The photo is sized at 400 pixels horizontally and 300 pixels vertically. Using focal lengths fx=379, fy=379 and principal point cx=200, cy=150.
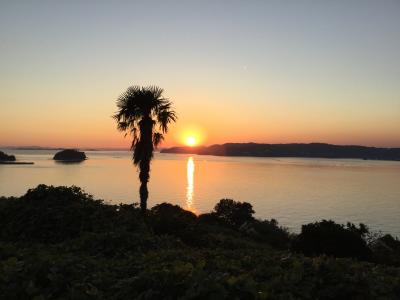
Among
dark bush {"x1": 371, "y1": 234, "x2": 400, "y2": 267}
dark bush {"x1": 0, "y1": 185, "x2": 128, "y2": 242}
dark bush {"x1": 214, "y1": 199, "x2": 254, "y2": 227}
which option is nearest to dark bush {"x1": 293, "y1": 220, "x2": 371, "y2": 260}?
dark bush {"x1": 371, "y1": 234, "x2": 400, "y2": 267}

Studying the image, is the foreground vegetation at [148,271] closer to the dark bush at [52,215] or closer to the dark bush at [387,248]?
the dark bush at [52,215]

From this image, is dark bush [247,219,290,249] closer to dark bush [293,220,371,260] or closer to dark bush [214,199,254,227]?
dark bush [214,199,254,227]

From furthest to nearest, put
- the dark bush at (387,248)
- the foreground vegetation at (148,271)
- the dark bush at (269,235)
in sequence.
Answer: the dark bush at (269,235) < the dark bush at (387,248) < the foreground vegetation at (148,271)

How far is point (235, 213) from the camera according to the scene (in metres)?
42.7

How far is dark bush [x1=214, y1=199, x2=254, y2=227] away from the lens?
4225cm

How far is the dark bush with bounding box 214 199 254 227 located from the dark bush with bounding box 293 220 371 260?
63.9ft

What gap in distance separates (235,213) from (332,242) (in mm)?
21606

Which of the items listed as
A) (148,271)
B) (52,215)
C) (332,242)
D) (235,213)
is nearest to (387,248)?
(332,242)

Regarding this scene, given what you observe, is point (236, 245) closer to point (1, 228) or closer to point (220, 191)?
point (1, 228)

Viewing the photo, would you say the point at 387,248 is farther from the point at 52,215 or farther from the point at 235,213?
the point at 52,215

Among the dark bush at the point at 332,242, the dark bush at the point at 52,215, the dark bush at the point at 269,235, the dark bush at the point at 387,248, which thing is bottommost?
the dark bush at the point at 387,248

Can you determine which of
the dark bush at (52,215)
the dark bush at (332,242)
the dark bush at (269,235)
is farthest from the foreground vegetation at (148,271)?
the dark bush at (269,235)

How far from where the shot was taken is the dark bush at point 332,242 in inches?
837

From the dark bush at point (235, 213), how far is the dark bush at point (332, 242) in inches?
767
